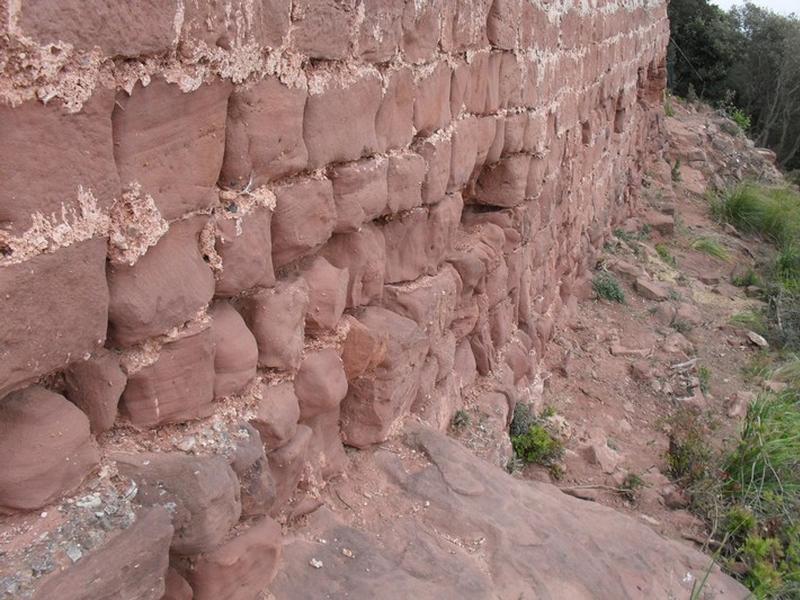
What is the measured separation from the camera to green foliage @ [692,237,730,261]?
324 inches

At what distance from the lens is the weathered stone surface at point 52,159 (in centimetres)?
112

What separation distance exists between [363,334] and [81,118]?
44.3 inches

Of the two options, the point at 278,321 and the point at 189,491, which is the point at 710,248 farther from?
the point at 189,491

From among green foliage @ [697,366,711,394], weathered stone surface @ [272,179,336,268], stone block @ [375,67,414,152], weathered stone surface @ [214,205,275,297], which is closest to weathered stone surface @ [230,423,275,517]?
weathered stone surface @ [214,205,275,297]

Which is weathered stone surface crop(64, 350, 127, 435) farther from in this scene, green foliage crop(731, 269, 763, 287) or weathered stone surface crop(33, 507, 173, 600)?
green foliage crop(731, 269, 763, 287)

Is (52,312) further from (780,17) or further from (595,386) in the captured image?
(780,17)

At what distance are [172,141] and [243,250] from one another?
1.01ft

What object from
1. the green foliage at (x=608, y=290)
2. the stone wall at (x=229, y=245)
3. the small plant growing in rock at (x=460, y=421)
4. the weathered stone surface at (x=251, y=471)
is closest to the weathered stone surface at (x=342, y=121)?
the stone wall at (x=229, y=245)

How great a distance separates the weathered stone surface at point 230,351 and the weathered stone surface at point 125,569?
317 millimetres

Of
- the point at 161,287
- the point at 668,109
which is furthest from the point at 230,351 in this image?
the point at 668,109

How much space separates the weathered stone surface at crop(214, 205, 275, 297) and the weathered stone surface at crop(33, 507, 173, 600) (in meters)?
0.47

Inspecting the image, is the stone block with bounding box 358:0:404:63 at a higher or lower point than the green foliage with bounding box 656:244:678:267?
higher

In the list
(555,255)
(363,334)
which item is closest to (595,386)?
(555,255)

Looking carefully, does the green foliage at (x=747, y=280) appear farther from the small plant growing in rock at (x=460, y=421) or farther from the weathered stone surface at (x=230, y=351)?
the weathered stone surface at (x=230, y=351)
